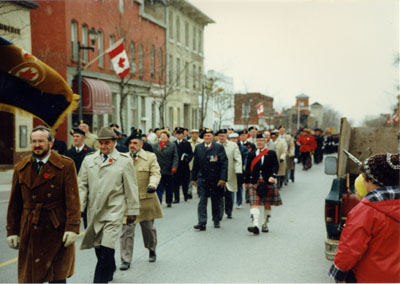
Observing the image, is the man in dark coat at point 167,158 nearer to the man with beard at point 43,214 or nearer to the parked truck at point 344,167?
the parked truck at point 344,167

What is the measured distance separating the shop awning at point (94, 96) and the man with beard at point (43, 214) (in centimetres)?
1962

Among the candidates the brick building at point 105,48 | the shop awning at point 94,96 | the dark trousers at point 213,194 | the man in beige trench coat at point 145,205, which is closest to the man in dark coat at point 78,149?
the man in beige trench coat at point 145,205

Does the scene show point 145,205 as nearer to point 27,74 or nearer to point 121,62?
point 27,74

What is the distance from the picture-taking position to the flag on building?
4180 millimetres

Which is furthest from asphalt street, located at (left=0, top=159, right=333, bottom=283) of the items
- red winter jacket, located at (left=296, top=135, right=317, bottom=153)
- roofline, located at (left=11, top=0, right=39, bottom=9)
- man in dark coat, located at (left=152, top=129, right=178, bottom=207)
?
red winter jacket, located at (left=296, top=135, right=317, bottom=153)

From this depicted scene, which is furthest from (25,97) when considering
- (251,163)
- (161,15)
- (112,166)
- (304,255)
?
(161,15)

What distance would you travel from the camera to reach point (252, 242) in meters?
8.33

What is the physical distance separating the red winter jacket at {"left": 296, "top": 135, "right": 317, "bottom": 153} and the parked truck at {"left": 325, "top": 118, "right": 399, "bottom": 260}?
14141 millimetres

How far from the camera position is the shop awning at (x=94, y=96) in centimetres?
2386

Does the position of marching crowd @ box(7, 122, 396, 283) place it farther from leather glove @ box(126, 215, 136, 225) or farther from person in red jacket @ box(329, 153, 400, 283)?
person in red jacket @ box(329, 153, 400, 283)

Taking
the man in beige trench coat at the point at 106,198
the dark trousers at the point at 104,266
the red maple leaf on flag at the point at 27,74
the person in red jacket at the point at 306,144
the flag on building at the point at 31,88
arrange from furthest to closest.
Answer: the person in red jacket at the point at 306,144 → the man in beige trench coat at the point at 106,198 → the dark trousers at the point at 104,266 → the red maple leaf on flag at the point at 27,74 → the flag on building at the point at 31,88

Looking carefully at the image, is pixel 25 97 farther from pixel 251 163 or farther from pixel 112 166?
pixel 251 163

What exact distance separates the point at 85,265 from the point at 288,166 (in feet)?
39.7

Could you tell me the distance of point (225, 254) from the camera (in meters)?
7.45
